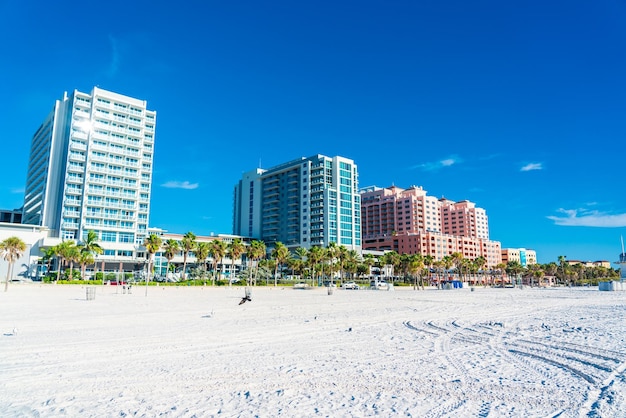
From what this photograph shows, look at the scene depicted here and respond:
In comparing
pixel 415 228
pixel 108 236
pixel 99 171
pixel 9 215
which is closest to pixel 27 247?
pixel 108 236

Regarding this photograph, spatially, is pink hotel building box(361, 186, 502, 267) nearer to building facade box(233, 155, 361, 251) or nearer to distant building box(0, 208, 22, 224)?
building facade box(233, 155, 361, 251)

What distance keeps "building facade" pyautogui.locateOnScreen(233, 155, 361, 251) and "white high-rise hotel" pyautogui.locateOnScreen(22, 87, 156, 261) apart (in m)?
47.5

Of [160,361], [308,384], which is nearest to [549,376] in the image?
[308,384]

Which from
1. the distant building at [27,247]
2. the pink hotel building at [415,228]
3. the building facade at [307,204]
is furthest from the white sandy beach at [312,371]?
the pink hotel building at [415,228]

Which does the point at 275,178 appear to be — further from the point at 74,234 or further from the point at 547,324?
the point at 547,324

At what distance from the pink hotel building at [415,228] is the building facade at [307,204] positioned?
3341cm

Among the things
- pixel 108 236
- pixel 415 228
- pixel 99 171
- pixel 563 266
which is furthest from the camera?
pixel 415 228

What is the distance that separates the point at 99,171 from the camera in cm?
10275

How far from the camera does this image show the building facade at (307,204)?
5256 inches

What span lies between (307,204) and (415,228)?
61136 mm

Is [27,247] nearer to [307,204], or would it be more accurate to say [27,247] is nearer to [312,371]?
[307,204]

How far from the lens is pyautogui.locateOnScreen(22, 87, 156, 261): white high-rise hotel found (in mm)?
99688

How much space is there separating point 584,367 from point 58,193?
379 ft

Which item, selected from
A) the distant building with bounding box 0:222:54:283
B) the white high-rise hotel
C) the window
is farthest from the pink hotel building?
the distant building with bounding box 0:222:54:283
